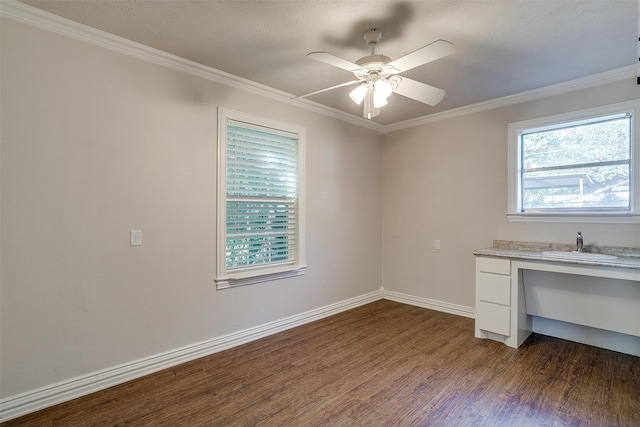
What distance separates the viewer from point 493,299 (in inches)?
126

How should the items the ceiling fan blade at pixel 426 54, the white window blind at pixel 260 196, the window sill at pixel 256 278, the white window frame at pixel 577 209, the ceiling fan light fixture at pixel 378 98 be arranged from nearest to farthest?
the ceiling fan blade at pixel 426 54
the ceiling fan light fixture at pixel 378 98
the white window frame at pixel 577 209
the window sill at pixel 256 278
the white window blind at pixel 260 196

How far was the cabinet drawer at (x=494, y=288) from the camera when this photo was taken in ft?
10.2

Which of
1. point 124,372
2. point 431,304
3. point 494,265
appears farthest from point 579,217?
point 124,372

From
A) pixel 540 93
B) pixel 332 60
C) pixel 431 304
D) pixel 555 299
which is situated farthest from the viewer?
pixel 431 304

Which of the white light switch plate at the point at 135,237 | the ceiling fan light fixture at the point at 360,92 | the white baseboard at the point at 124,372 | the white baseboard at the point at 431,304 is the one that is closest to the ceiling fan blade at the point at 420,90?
the ceiling fan light fixture at the point at 360,92

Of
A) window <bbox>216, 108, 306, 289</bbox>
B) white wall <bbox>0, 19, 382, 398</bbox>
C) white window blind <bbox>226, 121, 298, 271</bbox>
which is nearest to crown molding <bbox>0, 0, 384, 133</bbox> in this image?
white wall <bbox>0, 19, 382, 398</bbox>

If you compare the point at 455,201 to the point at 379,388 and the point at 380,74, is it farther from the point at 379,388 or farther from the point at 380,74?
the point at 379,388

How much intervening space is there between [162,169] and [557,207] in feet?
12.6

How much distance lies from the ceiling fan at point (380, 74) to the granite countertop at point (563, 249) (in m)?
1.71

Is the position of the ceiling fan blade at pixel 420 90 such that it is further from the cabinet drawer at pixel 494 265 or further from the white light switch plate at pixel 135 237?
→ the white light switch plate at pixel 135 237

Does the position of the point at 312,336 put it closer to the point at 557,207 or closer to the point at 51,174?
the point at 51,174

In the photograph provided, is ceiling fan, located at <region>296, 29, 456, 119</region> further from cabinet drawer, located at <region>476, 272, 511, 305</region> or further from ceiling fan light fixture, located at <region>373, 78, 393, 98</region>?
cabinet drawer, located at <region>476, 272, 511, 305</region>

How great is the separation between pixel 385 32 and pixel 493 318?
2.78 meters

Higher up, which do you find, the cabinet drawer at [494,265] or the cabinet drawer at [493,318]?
the cabinet drawer at [494,265]
